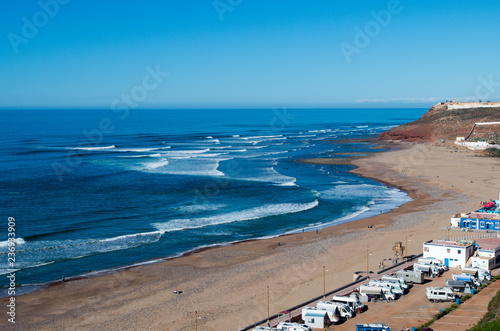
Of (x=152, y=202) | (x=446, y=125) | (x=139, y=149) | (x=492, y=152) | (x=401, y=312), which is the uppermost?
(x=446, y=125)

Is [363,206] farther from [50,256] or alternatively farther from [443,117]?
[443,117]

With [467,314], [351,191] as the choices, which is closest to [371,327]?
[467,314]

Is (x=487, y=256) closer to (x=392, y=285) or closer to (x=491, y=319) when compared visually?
(x=392, y=285)

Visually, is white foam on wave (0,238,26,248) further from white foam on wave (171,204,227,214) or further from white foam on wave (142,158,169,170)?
white foam on wave (142,158,169,170)

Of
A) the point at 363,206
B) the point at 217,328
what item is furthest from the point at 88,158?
the point at 217,328

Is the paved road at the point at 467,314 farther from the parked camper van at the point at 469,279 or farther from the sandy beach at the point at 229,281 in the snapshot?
the sandy beach at the point at 229,281

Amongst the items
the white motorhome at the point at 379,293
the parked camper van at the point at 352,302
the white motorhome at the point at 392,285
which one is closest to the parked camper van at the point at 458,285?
the white motorhome at the point at 392,285
